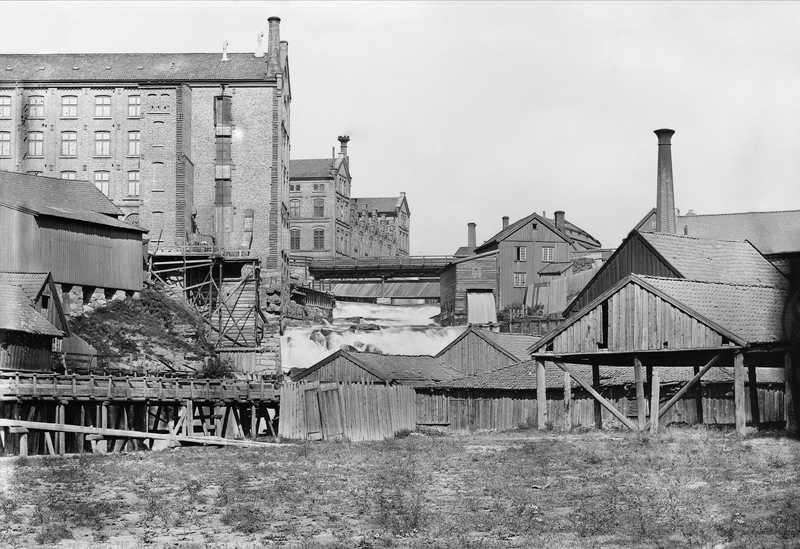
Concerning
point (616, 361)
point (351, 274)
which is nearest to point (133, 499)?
point (616, 361)

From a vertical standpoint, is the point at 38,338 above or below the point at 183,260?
below

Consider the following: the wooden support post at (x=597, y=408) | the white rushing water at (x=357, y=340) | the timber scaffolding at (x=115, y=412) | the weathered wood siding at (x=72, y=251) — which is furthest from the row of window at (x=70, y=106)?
the wooden support post at (x=597, y=408)

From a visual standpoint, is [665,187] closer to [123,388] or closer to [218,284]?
[218,284]

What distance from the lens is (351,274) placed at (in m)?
104

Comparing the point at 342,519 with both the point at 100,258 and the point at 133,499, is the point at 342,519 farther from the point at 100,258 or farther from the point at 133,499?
the point at 100,258

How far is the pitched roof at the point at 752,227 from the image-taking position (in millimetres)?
67562

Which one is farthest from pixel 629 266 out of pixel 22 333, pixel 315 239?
pixel 315 239

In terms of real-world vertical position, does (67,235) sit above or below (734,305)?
above

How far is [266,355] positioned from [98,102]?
20.3 m

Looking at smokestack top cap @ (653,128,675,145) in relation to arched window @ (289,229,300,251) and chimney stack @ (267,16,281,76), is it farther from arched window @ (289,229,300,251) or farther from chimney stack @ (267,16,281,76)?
arched window @ (289,229,300,251)

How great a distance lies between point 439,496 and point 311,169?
311ft

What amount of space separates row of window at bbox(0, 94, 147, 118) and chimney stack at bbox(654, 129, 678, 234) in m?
32.4

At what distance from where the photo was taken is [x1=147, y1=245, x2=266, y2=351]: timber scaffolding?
71562 mm

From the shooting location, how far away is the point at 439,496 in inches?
979
